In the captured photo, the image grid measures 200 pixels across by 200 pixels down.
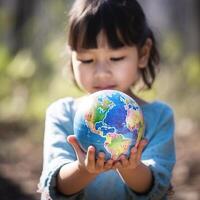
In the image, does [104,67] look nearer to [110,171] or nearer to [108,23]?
[108,23]

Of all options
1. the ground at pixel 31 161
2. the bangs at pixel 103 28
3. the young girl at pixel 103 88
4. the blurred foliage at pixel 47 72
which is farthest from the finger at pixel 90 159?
the blurred foliage at pixel 47 72

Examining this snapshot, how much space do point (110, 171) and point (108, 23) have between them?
876mm

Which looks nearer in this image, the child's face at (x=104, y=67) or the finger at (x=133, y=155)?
the finger at (x=133, y=155)

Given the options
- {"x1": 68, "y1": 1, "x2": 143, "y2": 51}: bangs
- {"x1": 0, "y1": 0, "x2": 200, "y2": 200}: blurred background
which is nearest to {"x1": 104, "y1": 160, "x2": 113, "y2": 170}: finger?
{"x1": 68, "y1": 1, "x2": 143, "y2": 51}: bangs

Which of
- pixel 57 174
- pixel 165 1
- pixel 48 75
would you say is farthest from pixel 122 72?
pixel 165 1

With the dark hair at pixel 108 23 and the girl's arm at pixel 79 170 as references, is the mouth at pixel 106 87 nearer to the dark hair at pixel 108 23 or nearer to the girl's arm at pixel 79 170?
the dark hair at pixel 108 23

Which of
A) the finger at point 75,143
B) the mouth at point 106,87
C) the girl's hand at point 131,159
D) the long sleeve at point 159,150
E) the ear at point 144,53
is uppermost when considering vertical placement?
the ear at point 144,53

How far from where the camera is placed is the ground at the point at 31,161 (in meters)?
6.63

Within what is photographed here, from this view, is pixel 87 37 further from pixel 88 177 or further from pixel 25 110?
pixel 25 110

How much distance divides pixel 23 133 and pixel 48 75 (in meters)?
1.68

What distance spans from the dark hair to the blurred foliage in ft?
13.5

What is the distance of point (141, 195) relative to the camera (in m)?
4.48

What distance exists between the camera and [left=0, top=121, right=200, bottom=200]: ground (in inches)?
261

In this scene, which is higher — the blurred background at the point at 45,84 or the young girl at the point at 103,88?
the young girl at the point at 103,88
